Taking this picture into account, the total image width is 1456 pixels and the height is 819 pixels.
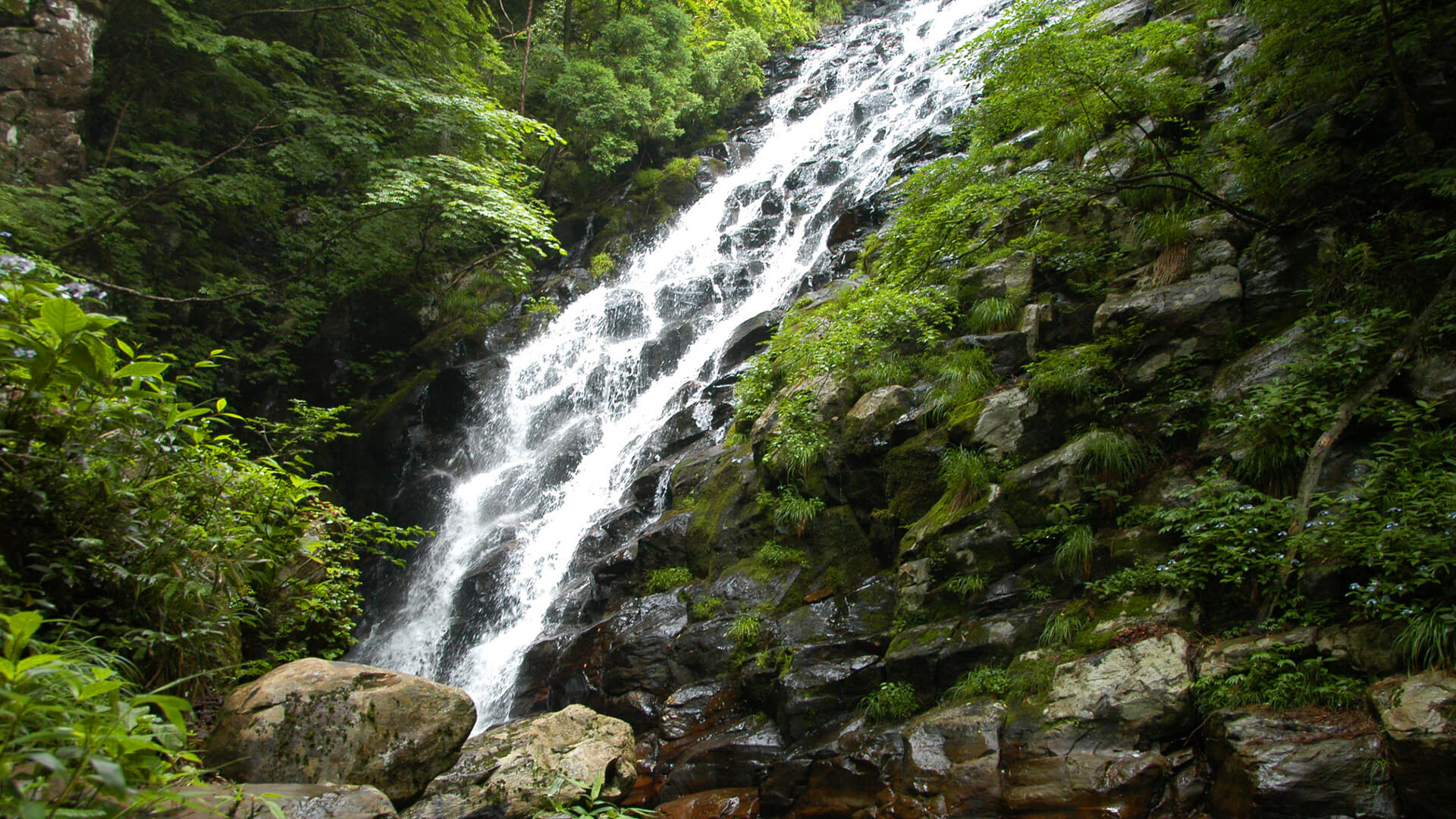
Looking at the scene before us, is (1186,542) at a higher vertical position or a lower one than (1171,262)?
lower

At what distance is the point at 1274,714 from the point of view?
335 cm

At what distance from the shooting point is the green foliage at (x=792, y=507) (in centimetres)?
704

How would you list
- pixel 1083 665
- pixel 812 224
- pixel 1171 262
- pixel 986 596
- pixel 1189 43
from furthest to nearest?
pixel 812 224
pixel 1189 43
pixel 1171 262
pixel 986 596
pixel 1083 665

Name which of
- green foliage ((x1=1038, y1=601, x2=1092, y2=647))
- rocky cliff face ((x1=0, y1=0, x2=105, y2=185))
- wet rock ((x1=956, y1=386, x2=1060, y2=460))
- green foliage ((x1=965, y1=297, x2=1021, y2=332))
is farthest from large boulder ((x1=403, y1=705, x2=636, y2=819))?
rocky cliff face ((x1=0, y1=0, x2=105, y2=185))

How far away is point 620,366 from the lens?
13.5m

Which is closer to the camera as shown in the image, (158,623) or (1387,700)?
(1387,700)

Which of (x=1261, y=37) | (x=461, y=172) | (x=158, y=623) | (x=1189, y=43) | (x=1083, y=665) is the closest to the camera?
(x=158, y=623)

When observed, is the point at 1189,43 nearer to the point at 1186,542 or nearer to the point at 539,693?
the point at 1186,542

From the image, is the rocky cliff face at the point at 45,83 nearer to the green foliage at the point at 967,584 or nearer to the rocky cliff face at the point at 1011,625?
the rocky cliff face at the point at 1011,625

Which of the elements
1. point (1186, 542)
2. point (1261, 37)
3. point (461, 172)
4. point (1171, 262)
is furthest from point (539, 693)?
point (1261, 37)

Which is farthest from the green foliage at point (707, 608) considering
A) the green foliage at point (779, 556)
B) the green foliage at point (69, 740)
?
the green foliage at point (69, 740)

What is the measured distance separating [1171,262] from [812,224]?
941 cm

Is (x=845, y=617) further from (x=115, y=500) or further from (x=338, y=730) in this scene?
(x=115, y=500)

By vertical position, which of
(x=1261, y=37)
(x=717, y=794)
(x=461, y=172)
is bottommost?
(x=717, y=794)
